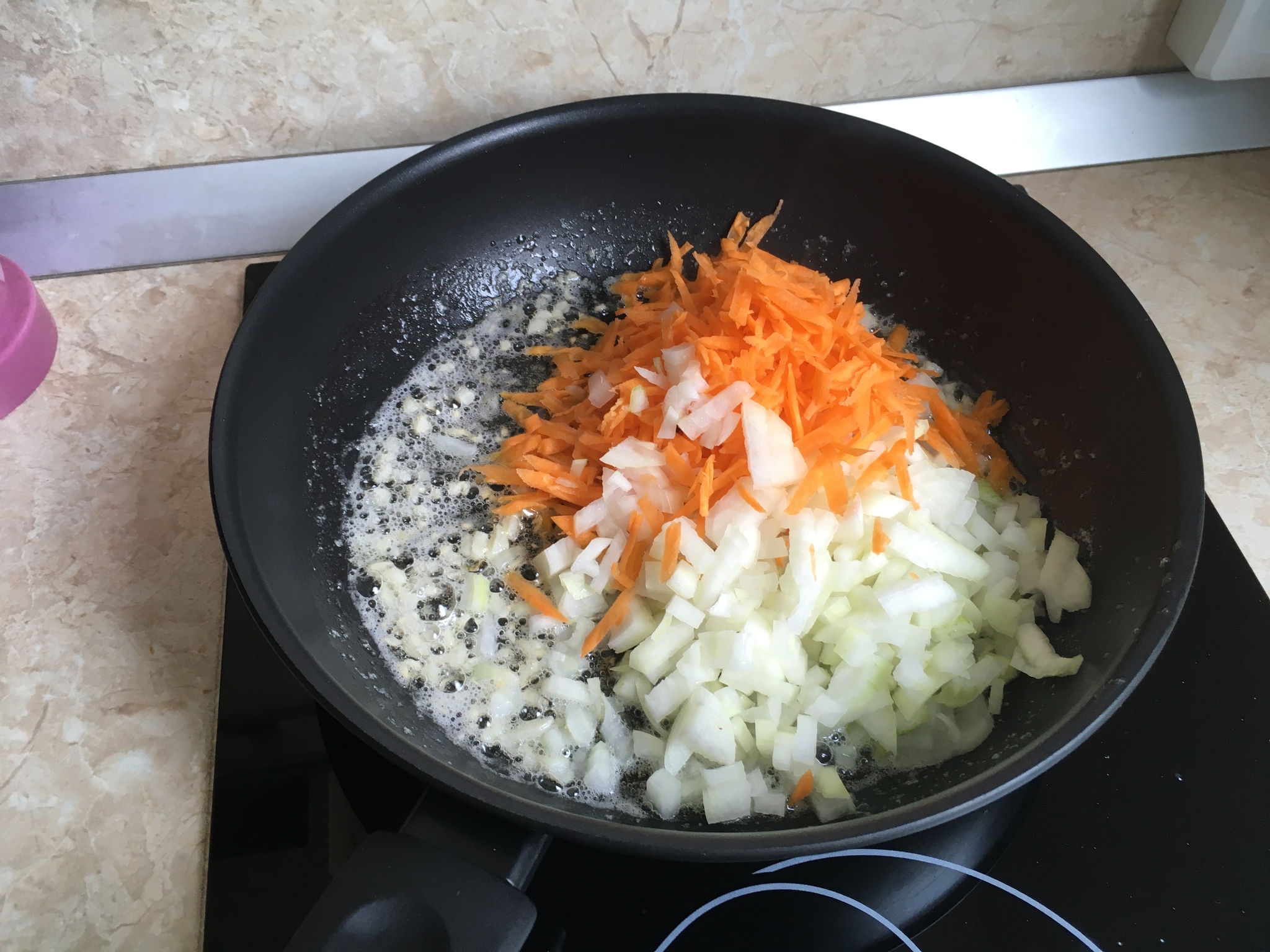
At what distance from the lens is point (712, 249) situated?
1034 millimetres

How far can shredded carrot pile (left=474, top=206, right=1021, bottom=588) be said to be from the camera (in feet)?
2.69

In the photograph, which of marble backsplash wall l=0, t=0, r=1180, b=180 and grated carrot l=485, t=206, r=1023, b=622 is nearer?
grated carrot l=485, t=206, r=1023, b=622

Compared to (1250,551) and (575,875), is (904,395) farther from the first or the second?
(575,875)

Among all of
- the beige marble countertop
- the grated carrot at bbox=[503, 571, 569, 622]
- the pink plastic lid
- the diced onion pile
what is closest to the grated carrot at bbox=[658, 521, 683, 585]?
the diced onion pile

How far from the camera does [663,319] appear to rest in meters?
0.92

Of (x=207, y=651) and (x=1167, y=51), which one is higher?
(x=1167, y=51)

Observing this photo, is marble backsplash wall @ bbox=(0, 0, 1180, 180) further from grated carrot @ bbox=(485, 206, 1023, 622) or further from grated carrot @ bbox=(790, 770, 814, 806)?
grated carrot @ bbox=(790, 770, 814, 806)

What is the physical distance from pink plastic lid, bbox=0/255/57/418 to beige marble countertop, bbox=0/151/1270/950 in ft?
0.07

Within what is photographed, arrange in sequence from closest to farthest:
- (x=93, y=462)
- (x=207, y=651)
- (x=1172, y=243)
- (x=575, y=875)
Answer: (x=575, y=875) < (x=207, y=651) < (x=93, y=462) < (x=1172, y=243)

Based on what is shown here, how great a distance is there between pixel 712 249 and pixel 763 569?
42 centimetres

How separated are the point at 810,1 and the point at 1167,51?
19.4 inches

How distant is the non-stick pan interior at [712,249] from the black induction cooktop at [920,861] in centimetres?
5

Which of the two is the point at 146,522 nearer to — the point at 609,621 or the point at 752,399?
the point at 609,621

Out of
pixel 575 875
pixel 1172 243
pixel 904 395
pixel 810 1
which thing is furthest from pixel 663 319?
pixel 1172 243
